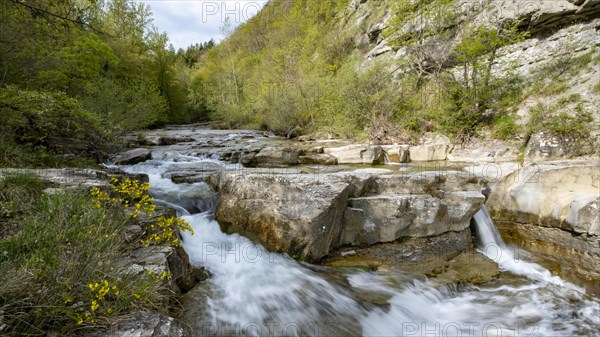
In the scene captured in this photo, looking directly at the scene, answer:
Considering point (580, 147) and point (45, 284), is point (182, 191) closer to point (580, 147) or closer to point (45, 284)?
point (45, 284)

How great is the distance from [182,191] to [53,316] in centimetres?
476

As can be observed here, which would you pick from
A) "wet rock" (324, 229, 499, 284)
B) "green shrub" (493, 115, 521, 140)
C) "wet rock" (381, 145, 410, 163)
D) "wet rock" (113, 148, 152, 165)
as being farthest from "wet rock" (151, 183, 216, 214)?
"green shrub" (493, 115, 521, 140)

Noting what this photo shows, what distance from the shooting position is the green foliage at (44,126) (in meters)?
5.15

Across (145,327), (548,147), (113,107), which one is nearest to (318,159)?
(548,147)

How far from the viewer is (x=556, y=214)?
5.31 metres

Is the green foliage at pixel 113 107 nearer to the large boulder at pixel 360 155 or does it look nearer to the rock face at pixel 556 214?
the large boulder at pixel 360 155

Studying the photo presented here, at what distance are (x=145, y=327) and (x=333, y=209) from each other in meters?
3.29

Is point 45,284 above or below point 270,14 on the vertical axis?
below

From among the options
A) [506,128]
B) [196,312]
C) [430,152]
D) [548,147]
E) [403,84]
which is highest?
[403,84]

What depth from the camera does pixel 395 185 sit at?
19.7 feet

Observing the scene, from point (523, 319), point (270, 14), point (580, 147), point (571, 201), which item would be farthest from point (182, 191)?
point (270, 14)

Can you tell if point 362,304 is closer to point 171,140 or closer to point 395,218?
point 395,218

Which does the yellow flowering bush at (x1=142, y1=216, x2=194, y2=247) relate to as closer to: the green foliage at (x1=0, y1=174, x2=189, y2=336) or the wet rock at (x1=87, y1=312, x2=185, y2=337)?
the green foliage at (x1=0, y1=174, x2=189, y2=336)

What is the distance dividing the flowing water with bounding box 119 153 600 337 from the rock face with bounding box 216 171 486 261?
38 cm
